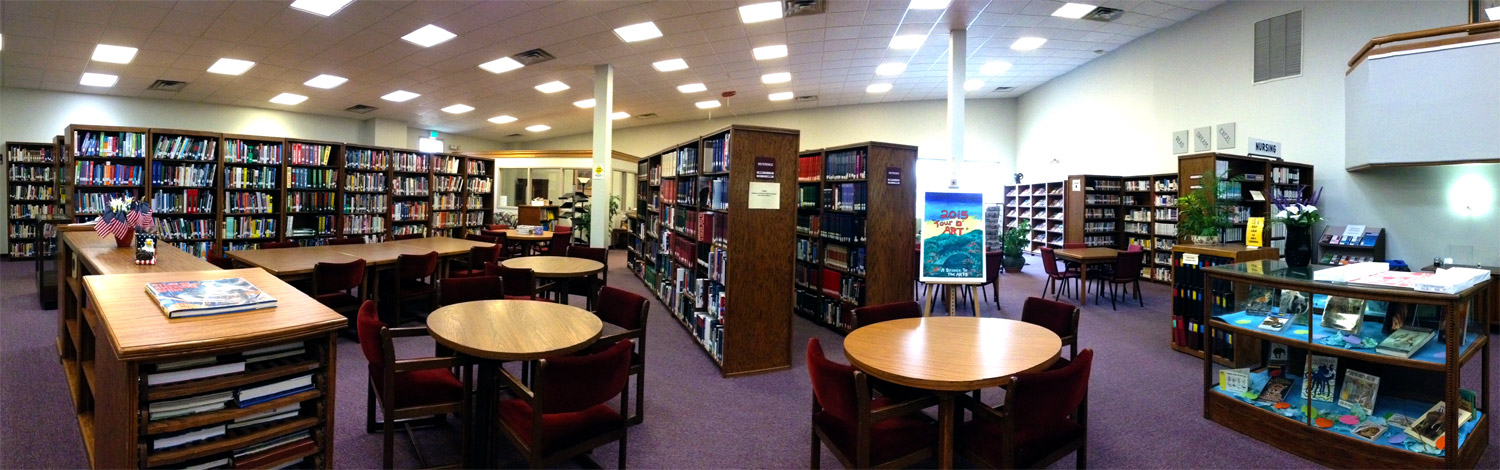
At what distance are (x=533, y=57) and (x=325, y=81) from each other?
4.53m

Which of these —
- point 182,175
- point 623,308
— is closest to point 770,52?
point 623,308

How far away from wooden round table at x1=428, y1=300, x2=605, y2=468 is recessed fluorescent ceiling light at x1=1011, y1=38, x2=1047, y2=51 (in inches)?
349

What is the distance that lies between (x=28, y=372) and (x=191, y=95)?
10.5m

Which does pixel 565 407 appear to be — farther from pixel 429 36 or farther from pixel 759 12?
pixel 429 36

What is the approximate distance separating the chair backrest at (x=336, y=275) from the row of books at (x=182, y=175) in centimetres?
415

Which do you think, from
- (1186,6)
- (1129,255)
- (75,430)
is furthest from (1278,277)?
(1186,6)

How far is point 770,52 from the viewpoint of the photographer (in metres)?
8.73

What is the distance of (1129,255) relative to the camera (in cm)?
676

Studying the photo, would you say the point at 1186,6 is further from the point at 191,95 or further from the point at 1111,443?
the point at 191,95

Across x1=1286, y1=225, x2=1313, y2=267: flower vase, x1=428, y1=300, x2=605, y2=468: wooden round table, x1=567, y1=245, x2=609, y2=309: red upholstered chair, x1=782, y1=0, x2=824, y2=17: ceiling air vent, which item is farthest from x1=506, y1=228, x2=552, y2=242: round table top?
x1=1286, y1=225, x2=1313, y2=267: flower vase

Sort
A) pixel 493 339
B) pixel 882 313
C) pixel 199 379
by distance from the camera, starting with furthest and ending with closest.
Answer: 1. pixel 882 313
2. pixel 493 339
3. pixel 199 379

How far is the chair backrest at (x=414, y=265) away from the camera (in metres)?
4.97

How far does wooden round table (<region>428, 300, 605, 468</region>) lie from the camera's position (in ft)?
7.29

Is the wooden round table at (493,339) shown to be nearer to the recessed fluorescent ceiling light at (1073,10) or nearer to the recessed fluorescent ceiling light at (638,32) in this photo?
the recessed fluorescent ceiling light at (638,32)
